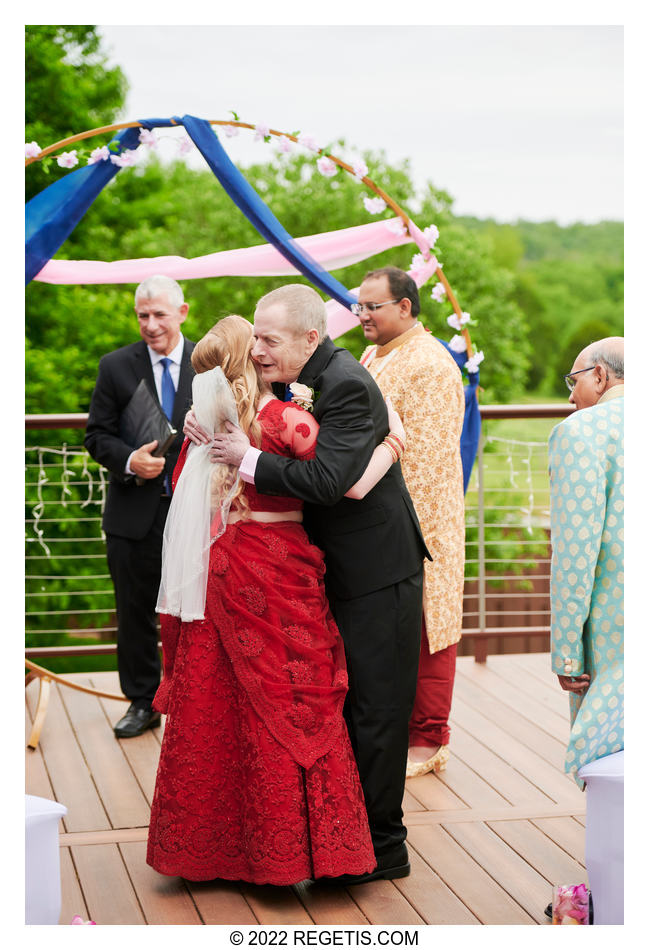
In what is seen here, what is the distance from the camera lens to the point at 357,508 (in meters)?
2.63

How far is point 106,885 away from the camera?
8.92 feet

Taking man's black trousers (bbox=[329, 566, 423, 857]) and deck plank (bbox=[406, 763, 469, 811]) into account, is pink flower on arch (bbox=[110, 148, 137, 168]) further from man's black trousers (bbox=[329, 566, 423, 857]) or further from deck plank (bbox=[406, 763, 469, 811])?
deck plank (bbox=[406, 763, 469, 811])

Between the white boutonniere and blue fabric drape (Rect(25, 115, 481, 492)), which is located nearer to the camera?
the white boutonniere

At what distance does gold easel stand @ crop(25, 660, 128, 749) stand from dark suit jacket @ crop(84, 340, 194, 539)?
712mm

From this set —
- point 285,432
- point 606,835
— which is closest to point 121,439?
point 285,432

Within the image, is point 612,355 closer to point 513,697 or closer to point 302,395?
point 302,395

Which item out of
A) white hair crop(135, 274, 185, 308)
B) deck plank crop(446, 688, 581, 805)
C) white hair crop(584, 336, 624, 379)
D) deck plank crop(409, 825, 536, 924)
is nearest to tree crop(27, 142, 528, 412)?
white hair crop(135, 274, 185, 308)

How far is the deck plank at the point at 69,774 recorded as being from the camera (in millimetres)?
3178

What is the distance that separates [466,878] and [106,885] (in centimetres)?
99

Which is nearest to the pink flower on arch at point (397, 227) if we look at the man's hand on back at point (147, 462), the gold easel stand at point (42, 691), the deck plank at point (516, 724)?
the man's hand on back at point (147, 462)

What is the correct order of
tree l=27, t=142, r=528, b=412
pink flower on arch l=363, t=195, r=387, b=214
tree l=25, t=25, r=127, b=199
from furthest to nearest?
tree l=27, t=142, r=528, b=412
tree l=25, t=25, r=127, b=199
pink flower on arch l=363, t=195, r=387, b=214

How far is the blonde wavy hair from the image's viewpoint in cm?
253

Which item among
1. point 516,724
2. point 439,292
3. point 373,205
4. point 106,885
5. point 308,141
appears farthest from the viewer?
point 439,292

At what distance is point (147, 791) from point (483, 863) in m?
1.17
